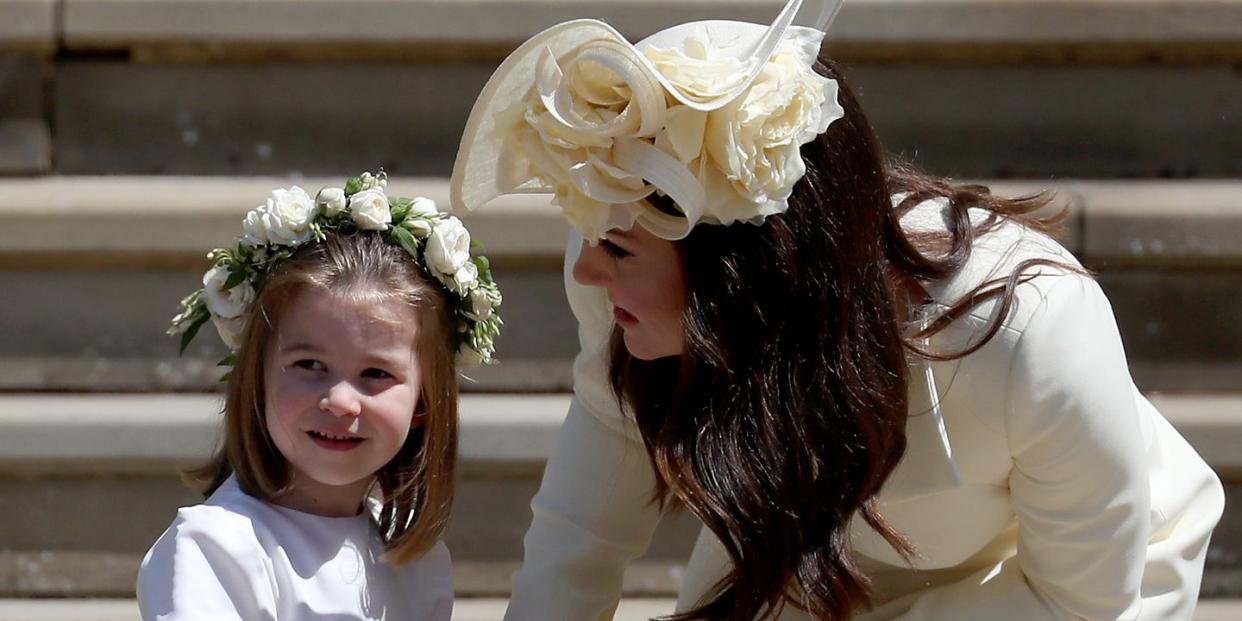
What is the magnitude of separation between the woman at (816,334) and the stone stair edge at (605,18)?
1067mm

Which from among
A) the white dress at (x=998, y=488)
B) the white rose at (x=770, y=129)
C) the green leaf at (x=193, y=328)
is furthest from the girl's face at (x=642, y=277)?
the green leaf at (x=193, y=328)

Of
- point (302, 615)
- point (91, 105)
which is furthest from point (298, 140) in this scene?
point (302, 615)

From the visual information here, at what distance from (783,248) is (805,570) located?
44 centimetres

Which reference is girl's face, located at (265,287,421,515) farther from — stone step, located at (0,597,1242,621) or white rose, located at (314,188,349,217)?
stone step, located at (0,597,1242,621)

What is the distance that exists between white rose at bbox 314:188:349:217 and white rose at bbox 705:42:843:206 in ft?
2.15

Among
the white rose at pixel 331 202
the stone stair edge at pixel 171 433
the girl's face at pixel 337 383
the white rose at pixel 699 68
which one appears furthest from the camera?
the stone stair edge at pixel 171 433

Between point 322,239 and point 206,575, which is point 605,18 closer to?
point 322,239

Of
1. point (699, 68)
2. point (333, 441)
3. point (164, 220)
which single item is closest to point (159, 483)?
point (164, 220)

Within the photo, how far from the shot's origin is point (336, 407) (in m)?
2.15

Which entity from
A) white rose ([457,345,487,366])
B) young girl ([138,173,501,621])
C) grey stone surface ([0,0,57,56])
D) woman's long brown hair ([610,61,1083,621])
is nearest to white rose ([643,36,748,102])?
woman's long brown hair ([610,61,1083,621])

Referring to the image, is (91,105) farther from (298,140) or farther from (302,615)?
(302,615)

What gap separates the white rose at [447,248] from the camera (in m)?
2.27

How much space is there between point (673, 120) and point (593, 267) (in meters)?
0.23

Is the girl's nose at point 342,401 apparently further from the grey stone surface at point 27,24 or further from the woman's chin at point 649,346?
the grey stone surface at point 27,24
